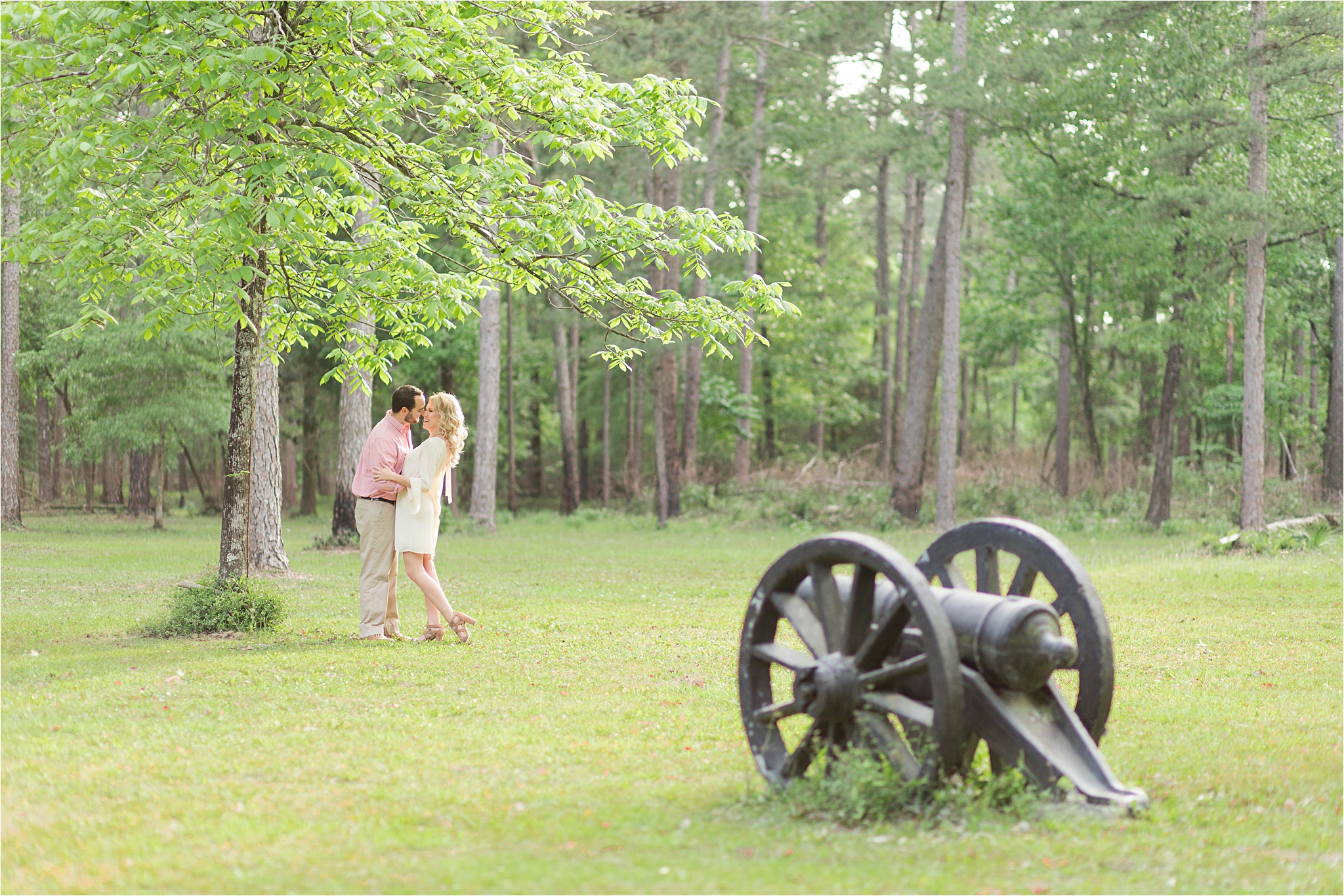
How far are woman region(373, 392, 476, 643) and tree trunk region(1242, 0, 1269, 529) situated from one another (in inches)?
606

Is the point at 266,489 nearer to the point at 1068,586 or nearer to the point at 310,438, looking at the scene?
the point at 1068,586

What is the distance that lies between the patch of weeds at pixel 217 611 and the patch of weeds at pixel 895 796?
642 centimetres

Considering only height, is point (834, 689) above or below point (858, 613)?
below

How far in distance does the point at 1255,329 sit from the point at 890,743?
17841 mm

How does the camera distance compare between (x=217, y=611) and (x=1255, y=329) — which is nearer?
(x=217, y=611)

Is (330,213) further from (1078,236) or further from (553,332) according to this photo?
(553,332)

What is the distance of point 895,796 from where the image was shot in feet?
15.7

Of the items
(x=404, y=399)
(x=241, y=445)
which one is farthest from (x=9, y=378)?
(x=404, y=399)

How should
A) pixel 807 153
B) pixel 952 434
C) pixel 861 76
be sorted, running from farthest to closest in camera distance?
pixel 861 76 → pixel 807 153 → pixel 952 434

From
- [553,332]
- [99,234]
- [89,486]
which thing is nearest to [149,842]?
[99,234]

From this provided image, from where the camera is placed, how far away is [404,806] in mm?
5023

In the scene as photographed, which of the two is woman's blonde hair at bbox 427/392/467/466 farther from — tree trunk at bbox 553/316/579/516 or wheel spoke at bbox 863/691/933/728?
tree trunk at bbox 553/316/579/516

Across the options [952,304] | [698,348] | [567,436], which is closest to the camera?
[952,304]

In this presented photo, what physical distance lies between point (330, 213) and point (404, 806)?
6513 mm
